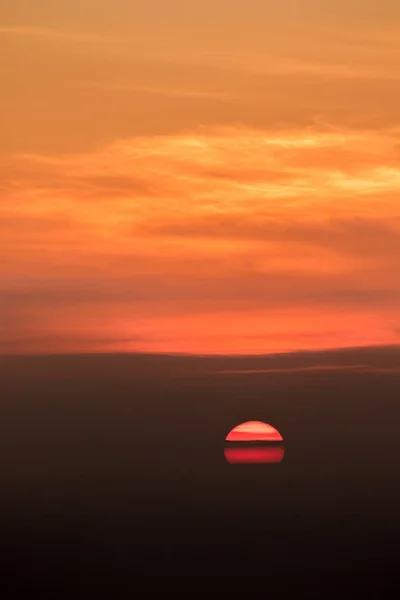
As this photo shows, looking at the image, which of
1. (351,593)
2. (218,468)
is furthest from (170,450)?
(351,593)

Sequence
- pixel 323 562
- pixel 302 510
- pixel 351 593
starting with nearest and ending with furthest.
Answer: pixel 351 593 < pixel 323 562 < pixel 302 510

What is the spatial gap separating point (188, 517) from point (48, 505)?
8196 mm

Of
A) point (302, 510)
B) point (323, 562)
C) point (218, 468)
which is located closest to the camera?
point (323, 562)

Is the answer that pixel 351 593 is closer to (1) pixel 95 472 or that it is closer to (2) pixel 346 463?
(2) pixel 346 463

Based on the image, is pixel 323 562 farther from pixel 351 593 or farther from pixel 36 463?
pixel 36 463

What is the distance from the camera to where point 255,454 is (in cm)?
4759

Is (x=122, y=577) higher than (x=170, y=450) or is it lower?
lower

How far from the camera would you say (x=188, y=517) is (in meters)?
52.1

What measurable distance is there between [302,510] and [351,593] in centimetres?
856

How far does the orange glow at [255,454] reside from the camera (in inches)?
1848

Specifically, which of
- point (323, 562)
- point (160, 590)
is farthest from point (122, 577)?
point (323, 562)

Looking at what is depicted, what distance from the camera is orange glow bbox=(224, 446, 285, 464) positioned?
4694cm

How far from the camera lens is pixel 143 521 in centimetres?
5150

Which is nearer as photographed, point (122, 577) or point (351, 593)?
point (351, 593)
